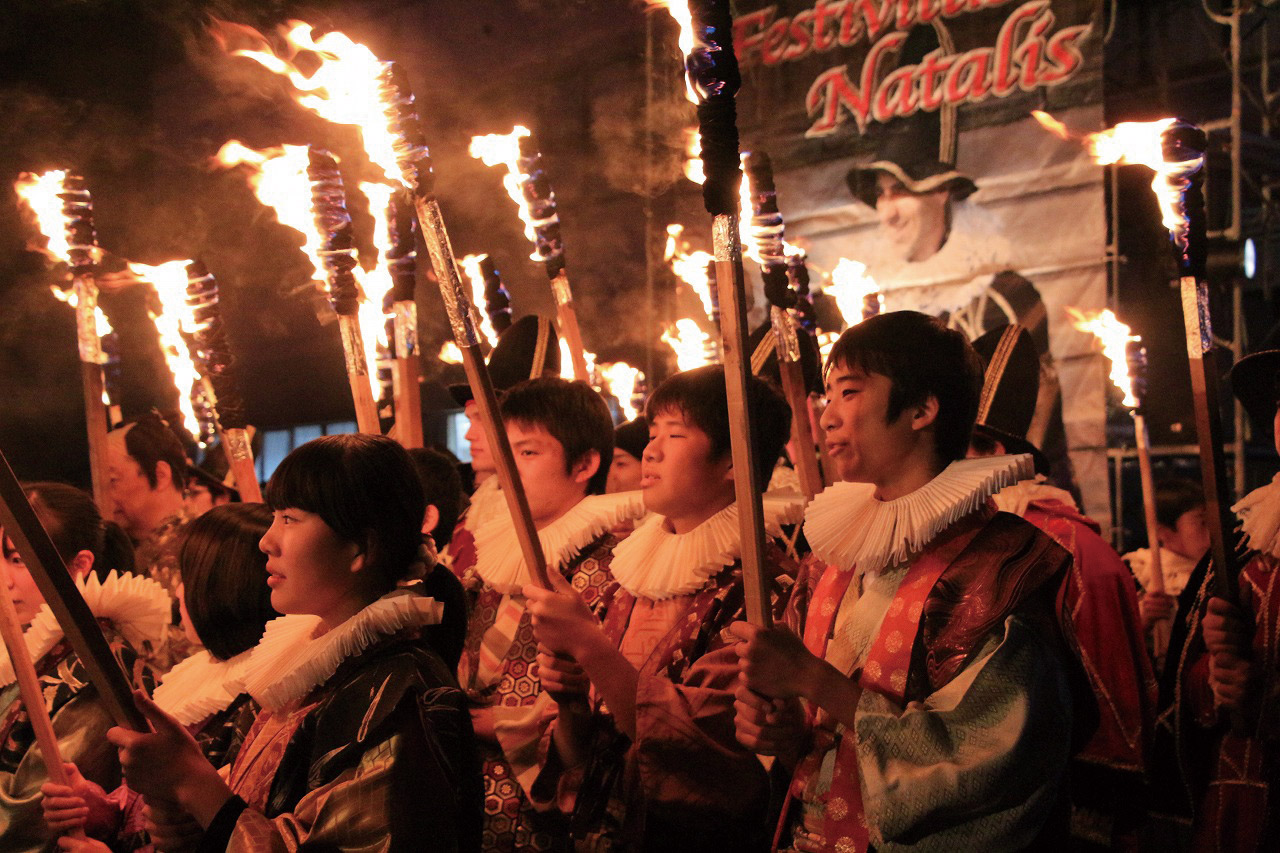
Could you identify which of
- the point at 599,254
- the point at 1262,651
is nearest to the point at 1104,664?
the point at 1262,651

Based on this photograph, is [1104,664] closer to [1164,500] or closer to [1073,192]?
[1164,500]

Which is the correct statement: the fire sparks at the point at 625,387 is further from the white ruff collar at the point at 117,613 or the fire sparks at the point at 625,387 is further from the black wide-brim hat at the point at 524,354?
the white ruff collar at the point at 117,613

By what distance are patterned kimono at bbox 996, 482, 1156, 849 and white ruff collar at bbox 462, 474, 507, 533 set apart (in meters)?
1.97

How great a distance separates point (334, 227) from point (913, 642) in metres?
2.02

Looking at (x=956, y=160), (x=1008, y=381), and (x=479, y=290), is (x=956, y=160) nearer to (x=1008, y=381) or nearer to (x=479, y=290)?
(x=1008, y=381)

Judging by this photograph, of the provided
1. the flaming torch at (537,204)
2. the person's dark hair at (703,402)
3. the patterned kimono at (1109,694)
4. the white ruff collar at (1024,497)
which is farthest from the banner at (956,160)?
the person's dark hair at (703,402)

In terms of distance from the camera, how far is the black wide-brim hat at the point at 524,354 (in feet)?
16.0

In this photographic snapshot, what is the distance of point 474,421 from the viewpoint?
4566 millimetres

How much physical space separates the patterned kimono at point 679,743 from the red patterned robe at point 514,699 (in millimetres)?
162

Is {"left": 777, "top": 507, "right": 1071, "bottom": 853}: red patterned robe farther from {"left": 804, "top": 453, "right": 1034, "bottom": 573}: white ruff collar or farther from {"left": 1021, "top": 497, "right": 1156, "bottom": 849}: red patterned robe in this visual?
{"left": 1021, "top": 497, "right": 1156, "bottom": 849}: red patterned robe

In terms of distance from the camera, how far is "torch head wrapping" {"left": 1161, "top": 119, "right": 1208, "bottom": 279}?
276 cm

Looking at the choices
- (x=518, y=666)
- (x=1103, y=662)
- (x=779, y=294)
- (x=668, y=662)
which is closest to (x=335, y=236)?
(x=779, y=294)

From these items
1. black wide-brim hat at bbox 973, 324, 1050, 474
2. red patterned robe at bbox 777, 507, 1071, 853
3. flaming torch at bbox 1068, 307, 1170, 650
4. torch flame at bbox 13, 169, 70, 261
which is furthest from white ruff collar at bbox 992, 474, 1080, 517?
torch flame at bbox 13, 169, 70, 261

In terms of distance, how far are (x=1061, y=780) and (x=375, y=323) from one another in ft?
12.1
